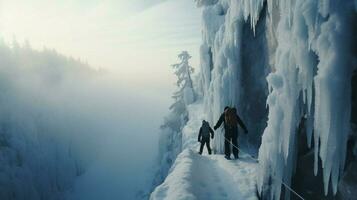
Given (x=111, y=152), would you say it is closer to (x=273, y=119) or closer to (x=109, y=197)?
(x=109, y=197)

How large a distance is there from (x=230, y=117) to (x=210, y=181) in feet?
9.63

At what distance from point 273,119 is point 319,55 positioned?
1.96 meters

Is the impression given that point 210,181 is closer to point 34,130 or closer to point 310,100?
point 310,100

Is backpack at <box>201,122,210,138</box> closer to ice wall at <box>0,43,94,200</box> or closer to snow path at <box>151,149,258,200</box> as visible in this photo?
snow path at <box>151,149,258,200</box>

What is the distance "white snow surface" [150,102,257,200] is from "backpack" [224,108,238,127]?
1156 mm

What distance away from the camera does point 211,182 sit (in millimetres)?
8117

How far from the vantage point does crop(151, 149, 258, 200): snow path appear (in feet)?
23.3

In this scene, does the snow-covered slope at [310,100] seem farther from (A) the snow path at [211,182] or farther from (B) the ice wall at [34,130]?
(B) the ice wall at [34,130]

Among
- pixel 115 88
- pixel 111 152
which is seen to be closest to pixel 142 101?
pixel 115 88

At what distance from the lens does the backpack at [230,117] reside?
1055 centimetres

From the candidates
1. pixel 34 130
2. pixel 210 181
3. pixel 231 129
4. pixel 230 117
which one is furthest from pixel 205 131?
pixel 34 130

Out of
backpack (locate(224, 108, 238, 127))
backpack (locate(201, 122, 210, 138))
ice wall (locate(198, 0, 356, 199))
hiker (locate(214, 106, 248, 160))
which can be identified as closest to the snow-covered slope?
ice wall (locate(198, 0, 356, 199))

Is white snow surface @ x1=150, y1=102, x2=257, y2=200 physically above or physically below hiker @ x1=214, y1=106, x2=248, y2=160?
below

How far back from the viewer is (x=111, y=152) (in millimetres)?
83875
